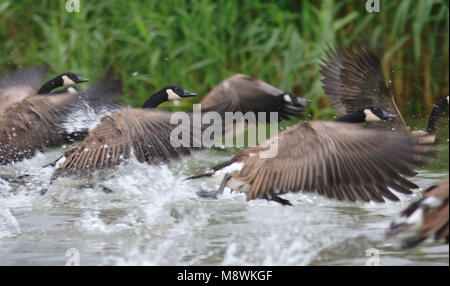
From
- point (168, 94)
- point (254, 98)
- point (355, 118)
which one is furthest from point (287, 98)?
point (355, 118)

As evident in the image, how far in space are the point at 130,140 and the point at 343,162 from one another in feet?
5.82

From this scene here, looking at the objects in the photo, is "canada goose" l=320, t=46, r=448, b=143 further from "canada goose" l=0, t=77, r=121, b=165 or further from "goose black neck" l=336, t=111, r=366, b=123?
"canada goose" l=0, t=77, r=121, b=165

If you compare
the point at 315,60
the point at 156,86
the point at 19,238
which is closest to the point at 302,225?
the point at 19,238

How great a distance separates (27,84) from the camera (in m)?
8.11

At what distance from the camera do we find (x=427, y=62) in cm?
891

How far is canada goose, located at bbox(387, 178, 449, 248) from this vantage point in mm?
3990

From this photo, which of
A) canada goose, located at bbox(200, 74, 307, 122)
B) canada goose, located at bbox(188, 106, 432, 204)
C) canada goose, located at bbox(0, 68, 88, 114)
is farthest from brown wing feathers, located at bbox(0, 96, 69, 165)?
canada goose, located at bbox(188, 106, 432, 204)

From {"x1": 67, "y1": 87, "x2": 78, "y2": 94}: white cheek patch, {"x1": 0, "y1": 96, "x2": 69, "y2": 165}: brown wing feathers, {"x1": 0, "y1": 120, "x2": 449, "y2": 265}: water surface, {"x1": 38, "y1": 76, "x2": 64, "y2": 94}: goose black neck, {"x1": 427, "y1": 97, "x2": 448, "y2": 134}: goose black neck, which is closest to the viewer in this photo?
{"x1": 0, "y1": 120, "x2": 449, "y2": 265}: water surface

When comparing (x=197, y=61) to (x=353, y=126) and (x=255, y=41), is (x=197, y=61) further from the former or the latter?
(x=353, y=126)

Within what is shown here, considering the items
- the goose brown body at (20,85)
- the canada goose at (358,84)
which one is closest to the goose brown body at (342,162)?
the canada goose at (358,84)

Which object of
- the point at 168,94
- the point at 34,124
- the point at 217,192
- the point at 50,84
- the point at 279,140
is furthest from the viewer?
the point at 50,84

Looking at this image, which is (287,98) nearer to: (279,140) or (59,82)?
(279,140)

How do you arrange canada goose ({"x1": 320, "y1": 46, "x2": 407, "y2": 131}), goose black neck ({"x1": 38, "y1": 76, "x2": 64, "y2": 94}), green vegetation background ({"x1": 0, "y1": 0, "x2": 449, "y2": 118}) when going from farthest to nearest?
1. green vegetation background ({"x1": 0, "y1": 0, "x2": 449, "y2": 118})
2. goose black neck ({"x1": 38, "y1": 76, "x2": 64, "y2": 94})
3. canada goose ({"x1": 320, "y1": 46, "x2": 407, "y2": 131})
